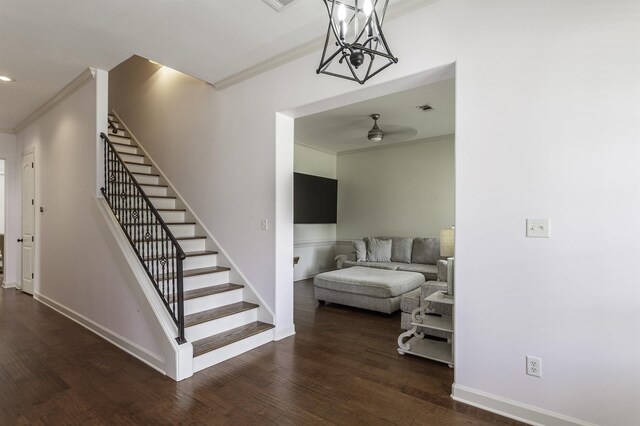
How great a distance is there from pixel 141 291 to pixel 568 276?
319 cm

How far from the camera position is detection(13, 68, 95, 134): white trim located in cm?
369

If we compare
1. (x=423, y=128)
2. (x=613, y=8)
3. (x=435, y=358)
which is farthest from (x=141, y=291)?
(x=423, y=128)

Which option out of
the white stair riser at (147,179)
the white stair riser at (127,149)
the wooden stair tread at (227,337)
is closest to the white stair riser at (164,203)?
the white stair riser at (147,179)

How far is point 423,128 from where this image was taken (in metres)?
5.72

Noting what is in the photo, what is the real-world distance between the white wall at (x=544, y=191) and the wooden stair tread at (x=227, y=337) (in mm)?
1889

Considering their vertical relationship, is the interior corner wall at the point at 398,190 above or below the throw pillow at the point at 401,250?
above

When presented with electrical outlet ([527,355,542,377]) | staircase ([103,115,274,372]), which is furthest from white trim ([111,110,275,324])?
electrical outlet ([527,355,542,377])

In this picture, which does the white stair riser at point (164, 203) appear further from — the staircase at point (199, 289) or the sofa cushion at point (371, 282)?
the sofa cushion at point (371, 282)

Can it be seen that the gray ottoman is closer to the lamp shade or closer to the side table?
the side table

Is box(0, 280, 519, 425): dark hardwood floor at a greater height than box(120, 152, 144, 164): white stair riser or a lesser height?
lesser

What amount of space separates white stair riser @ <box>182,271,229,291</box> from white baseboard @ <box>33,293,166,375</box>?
0.71 meters

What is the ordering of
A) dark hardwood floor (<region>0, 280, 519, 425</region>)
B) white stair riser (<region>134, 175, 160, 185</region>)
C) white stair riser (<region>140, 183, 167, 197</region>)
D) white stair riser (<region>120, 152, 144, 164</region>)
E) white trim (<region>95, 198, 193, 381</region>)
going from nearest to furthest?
dark hardwood floor (<region>0, 280, 519, 425</region>) < white trim (<region>95, 198, 193, 381</region>) < white stair riser (<region>140, 183, 167, 197</region>) < white stair riser (<region>134, 175, 160, 185</region>) < white stair riser (<region>120, 152, 144, 164</region>)

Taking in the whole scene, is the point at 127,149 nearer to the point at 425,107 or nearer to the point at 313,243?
the point at 313,243

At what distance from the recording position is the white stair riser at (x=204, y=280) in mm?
3524
